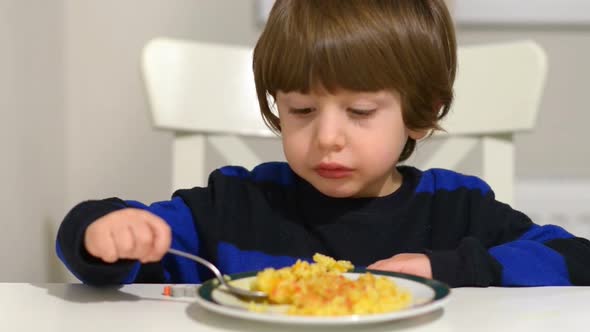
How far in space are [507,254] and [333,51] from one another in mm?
288

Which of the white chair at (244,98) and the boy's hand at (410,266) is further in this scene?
the white chair at (244,98)

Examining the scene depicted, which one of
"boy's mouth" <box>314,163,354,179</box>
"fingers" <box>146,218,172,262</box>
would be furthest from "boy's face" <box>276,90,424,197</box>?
"fingers" <box>146,218,172,262</box>

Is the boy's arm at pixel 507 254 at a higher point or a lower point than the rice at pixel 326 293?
lower

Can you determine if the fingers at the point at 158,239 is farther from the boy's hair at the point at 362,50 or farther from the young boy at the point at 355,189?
the boy's hair at the point at 362,50

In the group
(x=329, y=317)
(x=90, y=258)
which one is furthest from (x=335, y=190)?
(x=329, y=317)

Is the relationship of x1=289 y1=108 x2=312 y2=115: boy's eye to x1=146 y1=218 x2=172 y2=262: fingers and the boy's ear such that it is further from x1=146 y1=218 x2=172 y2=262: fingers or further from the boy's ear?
x1=146 y1=218 x2=172 y2=262: fingers

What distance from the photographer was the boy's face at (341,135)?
36.2 inches

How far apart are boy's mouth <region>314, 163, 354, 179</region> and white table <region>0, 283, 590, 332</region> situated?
23 centimetres

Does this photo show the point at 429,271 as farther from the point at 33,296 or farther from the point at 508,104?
the point at 508,104

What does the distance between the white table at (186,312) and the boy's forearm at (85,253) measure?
0.01m

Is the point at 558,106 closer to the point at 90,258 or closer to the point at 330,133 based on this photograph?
the point at 330,133

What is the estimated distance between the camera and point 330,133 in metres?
0.90

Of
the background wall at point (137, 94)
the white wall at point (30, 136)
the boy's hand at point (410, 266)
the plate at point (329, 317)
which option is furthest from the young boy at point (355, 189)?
the background wall at point (137, 94)

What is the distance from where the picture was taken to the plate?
0.55 meters
